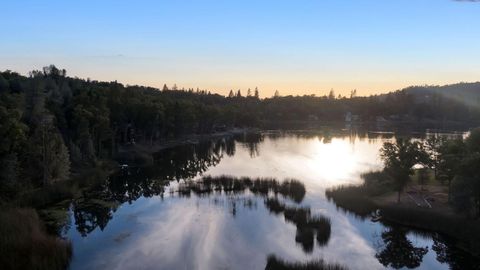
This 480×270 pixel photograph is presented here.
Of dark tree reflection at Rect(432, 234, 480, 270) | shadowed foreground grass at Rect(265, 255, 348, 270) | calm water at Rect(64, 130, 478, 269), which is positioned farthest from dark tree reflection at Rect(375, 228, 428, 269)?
shadowed foreground grass at Rect(265, 255, 348, 270)

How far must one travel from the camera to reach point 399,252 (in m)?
37.4

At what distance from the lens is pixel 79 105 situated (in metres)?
78.9

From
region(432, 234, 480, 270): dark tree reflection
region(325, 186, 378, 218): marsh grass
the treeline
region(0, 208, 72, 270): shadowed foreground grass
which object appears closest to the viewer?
region(0, 208, 72, 270): shadowed foreground grass

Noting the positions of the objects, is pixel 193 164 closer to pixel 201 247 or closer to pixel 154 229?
pixel 154 229

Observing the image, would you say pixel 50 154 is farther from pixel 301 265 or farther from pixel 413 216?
pixel 413 216

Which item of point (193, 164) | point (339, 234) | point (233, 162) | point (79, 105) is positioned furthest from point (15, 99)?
point (339, 234)

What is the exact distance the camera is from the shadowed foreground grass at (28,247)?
99.9ft

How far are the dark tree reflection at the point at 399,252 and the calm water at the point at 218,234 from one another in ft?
0.24

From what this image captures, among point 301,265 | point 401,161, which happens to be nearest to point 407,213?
point 401,161

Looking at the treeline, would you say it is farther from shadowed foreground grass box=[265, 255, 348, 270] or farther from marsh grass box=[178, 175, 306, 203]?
shadowed foreground grass box=[265, 255, 348, 270]

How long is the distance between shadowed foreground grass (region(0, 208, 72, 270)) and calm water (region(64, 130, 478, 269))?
1.51 metres

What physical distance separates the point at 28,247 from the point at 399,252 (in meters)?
27.6

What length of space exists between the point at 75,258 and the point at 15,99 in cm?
4147

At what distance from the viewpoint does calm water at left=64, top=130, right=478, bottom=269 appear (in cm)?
3494
